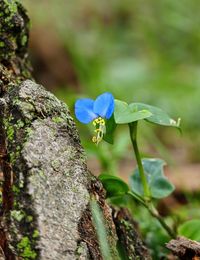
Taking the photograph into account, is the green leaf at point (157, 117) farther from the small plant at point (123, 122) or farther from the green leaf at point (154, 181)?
the green leaf at point (154, 181)

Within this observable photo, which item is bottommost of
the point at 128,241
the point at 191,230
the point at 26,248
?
the point at 26,248

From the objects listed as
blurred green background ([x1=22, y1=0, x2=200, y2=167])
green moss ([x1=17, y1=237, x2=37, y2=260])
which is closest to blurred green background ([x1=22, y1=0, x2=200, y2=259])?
blurred green background ([x1=22, y1=0, x2=200, y2=167])

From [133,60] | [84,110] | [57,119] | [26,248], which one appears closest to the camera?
[26,248]

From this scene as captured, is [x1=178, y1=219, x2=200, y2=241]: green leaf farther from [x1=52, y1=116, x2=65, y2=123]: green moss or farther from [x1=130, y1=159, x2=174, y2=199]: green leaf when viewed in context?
[x1=52, y1=116, x2=65, y2=123]: green moss

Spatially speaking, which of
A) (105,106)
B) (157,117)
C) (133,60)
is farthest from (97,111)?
(133,60)

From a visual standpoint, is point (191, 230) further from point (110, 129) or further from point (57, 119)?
point (57, 119)

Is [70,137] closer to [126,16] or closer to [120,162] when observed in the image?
[120,162]

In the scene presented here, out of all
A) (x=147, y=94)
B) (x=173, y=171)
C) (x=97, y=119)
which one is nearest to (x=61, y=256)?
(x=97, y=119)
